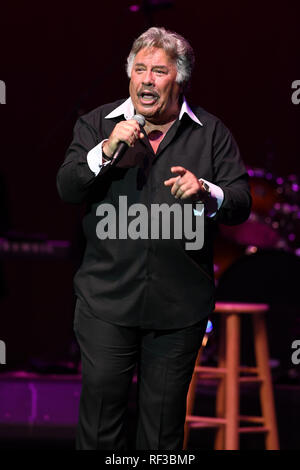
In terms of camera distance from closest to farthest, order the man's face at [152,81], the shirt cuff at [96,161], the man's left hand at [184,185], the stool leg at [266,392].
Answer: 1. the man's left hand at [184,185]
2. the shirt cuff at [96,161]
3. the man's face at [152,81]
4. the stool leg at [266,392]

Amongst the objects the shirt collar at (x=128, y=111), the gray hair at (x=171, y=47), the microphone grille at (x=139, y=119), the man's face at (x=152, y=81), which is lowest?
the microphone grille at (x=139, y=119)

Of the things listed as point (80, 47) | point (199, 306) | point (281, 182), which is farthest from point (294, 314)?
point (80, 47)

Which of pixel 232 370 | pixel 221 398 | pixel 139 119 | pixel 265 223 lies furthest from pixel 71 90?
pixel 139 119

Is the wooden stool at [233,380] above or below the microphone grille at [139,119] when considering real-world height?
below

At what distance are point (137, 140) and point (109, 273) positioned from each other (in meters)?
0.40

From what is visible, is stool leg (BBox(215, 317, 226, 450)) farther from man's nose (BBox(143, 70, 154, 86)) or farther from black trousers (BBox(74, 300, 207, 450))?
man's nose (BBox(143, 70, 154, 86))

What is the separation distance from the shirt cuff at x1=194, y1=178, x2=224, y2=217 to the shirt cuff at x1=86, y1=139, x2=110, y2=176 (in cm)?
30

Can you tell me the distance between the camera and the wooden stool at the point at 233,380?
3.32 meters

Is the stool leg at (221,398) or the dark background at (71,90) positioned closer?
the stool leg at (221,398)

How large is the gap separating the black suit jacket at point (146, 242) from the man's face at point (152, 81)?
0.09m

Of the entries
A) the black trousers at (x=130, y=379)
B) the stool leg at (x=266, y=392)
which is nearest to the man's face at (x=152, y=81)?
the black trousers at (x=130, y=379)

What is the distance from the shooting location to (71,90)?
234 inches

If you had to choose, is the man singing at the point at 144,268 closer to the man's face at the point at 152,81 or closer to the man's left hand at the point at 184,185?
the man's face at the point at 152,81

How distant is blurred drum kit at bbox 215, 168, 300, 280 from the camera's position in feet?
16.9
